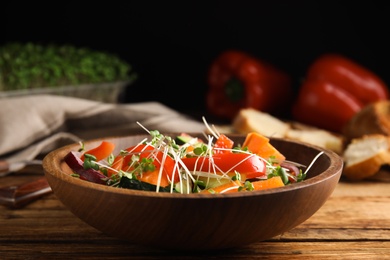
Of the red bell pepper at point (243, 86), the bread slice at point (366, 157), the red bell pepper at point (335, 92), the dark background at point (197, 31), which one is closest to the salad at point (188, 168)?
the bread slice at point (366, 157)

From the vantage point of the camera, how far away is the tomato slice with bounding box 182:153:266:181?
1526mm

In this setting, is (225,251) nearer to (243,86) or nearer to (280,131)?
(280,131)

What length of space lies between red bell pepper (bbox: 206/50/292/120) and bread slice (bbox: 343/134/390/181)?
1354mm

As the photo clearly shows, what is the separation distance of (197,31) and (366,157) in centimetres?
194

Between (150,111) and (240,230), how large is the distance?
1665 mm

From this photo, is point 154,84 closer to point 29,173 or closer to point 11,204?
point 29,173

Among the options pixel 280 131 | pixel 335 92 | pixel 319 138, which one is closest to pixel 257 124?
pixel 280 131

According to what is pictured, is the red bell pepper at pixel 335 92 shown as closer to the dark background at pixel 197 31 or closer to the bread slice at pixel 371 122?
the dark background at pixel 197 31

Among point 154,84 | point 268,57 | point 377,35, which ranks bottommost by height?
point 154,84

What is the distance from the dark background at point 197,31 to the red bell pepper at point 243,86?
0.58ft

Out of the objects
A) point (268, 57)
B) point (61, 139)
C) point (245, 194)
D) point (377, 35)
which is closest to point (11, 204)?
point (61, 139)

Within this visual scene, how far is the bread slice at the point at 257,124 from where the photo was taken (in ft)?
9.50

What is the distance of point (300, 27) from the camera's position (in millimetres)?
3967

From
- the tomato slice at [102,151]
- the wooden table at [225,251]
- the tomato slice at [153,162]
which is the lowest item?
the wooden table at [225,251]
